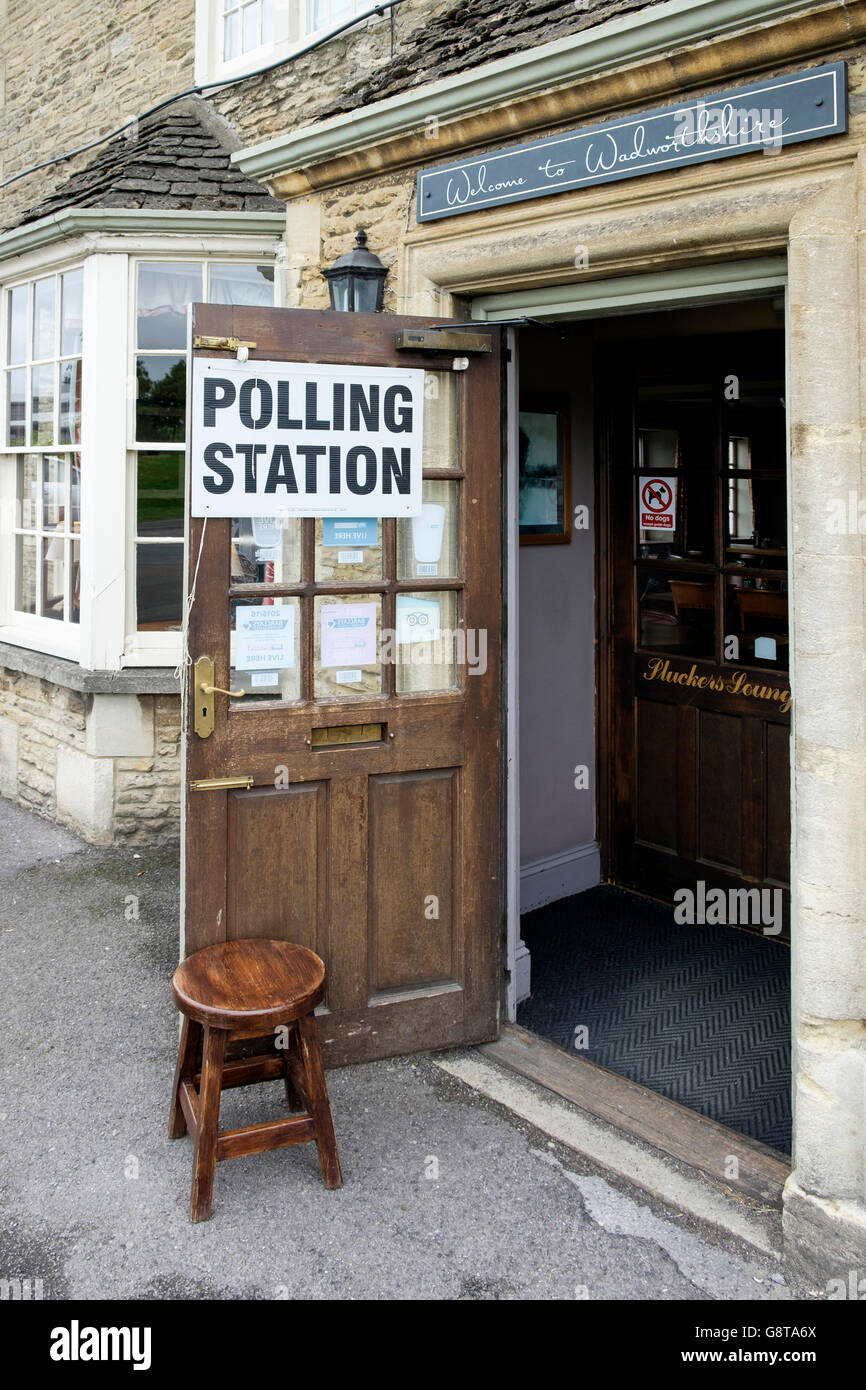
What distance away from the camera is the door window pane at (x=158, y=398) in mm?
7262

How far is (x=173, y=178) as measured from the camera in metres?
7.05

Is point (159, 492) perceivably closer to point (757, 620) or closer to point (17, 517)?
point (17, 517)

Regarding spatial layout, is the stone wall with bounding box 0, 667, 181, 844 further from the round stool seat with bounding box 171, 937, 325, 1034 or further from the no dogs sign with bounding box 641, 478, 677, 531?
the round stool seat with bounding box 171, 937, 325, 1034

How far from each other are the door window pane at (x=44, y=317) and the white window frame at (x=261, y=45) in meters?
1.61

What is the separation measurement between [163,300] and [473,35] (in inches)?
127

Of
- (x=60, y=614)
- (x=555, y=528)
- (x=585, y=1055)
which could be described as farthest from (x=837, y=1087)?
(x=60, y=614)

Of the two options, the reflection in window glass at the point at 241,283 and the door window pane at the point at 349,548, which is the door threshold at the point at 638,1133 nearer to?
the door window pane at the point at 349,548

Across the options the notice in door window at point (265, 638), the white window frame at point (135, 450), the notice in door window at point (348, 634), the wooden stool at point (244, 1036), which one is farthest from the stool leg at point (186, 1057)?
the white window frame at point (135, 450)

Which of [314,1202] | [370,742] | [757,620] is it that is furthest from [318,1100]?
[757,620]

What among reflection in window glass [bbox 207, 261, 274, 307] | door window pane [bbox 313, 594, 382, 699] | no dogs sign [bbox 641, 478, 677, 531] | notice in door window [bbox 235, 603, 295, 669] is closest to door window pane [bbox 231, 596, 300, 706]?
notice in door window [bbox 235, 603, 295, 669]

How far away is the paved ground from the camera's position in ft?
11.2

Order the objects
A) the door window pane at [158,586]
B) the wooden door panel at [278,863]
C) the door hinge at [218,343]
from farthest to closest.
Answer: the door window pane at [158,586] → the wooden door panel at [278,863] → the door hinge at [218,343]

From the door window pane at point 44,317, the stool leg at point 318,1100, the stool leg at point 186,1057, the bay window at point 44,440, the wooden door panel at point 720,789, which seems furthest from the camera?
the door window pane at point 44,317

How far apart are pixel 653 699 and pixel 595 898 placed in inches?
45.6
